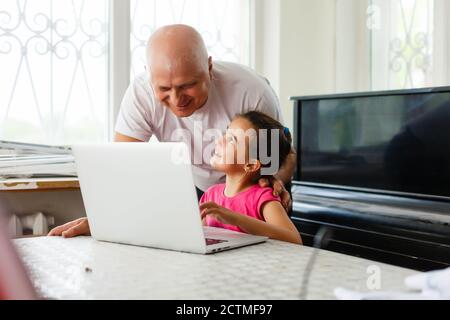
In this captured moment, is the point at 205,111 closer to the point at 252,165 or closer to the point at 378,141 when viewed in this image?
the point at 252,165

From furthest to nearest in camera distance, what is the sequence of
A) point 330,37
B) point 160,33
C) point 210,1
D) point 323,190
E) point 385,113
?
point 330,37
point 210,1
point 323,190
point 385,113
point 160,33

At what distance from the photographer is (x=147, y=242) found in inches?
42.1

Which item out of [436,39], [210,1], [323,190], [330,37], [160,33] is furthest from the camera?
[436,39]

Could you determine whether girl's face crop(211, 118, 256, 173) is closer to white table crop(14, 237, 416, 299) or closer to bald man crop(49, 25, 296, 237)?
bald man crop(49, 25, 296, 237)

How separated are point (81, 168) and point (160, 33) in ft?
2.03

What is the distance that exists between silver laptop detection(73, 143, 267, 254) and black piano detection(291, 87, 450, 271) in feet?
3.12

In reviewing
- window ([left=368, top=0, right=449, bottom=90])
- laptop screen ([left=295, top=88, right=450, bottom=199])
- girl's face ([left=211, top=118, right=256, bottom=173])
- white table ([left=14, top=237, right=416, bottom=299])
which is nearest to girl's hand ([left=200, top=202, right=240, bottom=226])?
white table ([left=14, top=237, right=416, bottom=299])

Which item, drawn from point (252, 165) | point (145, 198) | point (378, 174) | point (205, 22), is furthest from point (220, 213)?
point (205, 22)

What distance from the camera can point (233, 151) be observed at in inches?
56.2

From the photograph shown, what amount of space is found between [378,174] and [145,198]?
1.32 meters

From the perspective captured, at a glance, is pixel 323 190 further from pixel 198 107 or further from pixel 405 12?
pixel 405 12

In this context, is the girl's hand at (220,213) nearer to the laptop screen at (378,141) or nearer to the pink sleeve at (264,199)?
the pink sleeve at (264,199)

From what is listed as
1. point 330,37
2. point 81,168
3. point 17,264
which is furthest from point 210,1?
point 17,264

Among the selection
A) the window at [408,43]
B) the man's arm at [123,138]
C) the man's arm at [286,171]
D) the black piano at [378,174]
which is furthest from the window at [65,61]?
the window at [408,43]
